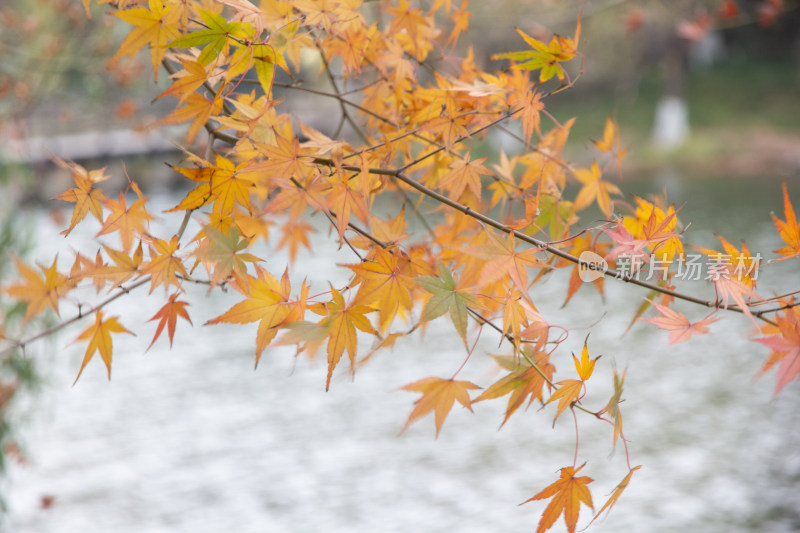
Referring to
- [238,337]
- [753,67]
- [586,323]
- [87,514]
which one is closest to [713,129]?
[753,67]

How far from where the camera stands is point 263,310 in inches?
31.5

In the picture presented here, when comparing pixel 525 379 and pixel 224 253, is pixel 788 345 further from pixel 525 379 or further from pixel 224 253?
pixel 224 253

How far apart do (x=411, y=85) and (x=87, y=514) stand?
237 cm

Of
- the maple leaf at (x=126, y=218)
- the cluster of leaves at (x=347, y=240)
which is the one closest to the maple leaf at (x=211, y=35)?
the cluster of leaves at (x=347, y=240)

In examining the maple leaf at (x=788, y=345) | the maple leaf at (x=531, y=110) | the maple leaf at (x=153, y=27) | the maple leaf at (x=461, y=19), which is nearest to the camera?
the maple leaf at (x=788, y=345)

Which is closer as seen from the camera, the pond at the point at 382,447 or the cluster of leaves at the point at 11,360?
the cluster of leaves at the point at 11,360

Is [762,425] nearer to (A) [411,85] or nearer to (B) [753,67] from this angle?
(A) [411,85]

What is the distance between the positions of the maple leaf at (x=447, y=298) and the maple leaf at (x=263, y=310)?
0.14m

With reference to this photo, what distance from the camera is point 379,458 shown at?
315 cm

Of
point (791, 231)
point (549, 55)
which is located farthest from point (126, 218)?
point (791, 231)

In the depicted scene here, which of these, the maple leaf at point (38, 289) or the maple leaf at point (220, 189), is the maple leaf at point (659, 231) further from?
the maple leaf at point (38, 289)

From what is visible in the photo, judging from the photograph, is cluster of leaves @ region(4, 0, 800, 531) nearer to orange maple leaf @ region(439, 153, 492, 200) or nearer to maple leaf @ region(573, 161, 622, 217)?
orange maple leaf @ region(439, 153, 492, 200)

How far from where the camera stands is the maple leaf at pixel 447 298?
0.79 metres

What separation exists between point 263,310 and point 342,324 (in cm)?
8
